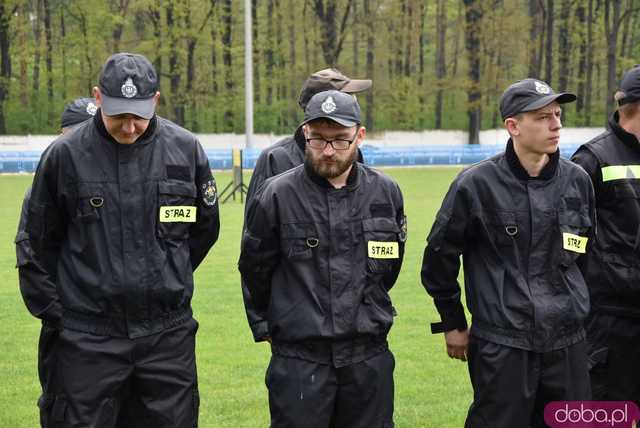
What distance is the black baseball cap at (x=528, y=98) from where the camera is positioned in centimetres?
480

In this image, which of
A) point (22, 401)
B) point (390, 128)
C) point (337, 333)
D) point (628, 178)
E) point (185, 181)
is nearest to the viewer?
point (337, 333)

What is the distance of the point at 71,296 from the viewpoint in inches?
183

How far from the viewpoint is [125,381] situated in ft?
15.3

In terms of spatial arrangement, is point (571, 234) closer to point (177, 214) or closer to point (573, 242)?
point (573, 242)

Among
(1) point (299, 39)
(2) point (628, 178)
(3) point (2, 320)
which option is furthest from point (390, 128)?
(2) point (628, 178)

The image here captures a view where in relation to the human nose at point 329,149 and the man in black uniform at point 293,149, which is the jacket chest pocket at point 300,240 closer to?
the human nose at point 329,149

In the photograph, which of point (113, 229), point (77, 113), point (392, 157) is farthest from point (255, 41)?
point (113, 229)

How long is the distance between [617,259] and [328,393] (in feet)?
6.69

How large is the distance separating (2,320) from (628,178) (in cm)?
716

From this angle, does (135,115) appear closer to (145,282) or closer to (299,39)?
(145,282)

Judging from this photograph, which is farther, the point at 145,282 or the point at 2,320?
the point at 2,320

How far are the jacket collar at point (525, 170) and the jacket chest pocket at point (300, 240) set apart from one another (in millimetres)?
1087

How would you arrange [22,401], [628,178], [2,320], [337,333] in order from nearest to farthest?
[337,333], [628,178], [22,401], [2,320]

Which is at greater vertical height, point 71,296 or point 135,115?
point 135,115
